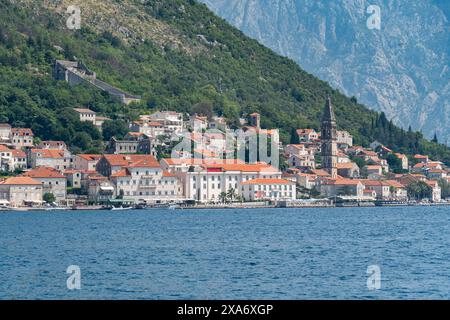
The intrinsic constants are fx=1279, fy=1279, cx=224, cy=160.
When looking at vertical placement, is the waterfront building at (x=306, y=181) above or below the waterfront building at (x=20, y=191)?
above

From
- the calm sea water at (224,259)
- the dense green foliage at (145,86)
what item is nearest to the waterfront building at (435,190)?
the dense green foliage at (145,86)

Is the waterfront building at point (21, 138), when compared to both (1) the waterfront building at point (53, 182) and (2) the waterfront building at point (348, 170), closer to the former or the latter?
(1) the waterfront building at point (53, 182)

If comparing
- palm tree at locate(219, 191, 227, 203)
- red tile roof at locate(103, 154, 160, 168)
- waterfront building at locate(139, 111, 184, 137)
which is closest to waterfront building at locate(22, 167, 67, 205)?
red tile roof at locate(103, 154, 160, 168)

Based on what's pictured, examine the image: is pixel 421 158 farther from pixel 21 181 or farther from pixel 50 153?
pixel 21 181

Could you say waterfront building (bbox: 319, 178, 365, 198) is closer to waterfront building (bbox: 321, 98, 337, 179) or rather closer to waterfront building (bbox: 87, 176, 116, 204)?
waterfront building (bbox: 321, 98, 337, 179)

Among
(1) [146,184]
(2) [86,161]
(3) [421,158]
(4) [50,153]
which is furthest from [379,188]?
(4) [50,153]

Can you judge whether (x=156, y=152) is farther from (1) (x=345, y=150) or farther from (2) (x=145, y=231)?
(2) (x=145, y=231)
